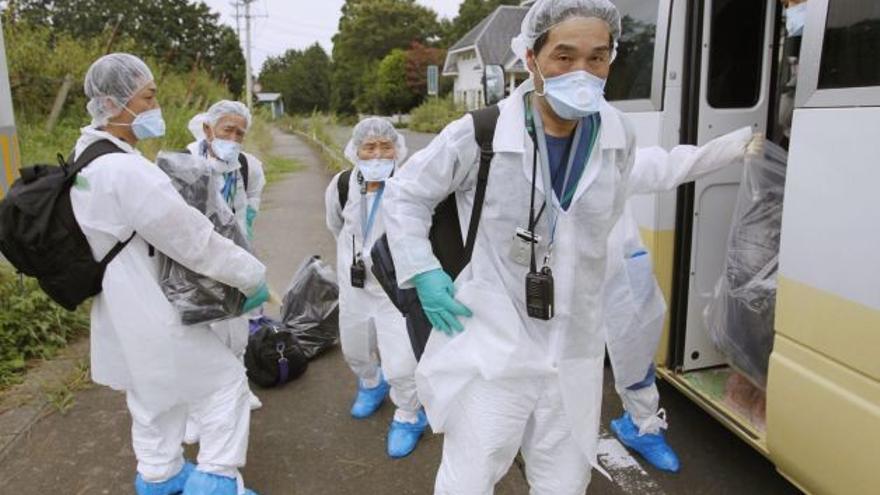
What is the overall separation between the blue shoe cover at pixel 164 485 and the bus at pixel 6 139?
288 centimetres

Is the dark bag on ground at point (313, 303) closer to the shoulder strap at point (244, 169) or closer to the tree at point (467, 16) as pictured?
the shoulder strap at point (244, 169)

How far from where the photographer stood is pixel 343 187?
3.72 m

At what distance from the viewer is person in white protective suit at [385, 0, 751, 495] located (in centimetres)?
196

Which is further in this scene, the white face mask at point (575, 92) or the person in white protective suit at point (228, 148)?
the person in white protective suit at point (228, 148)

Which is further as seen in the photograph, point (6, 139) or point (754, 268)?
point (6, 139)

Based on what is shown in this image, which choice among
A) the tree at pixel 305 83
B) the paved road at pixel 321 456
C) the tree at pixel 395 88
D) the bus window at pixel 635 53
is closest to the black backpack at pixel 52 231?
the paved road at pixel 321 456

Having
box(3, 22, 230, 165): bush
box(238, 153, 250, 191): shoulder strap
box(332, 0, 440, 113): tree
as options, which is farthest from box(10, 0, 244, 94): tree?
box(238, 153, 250, 191): shoulder strap

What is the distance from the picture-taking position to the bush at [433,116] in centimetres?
3259

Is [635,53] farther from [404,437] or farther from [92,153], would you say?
[92,153]

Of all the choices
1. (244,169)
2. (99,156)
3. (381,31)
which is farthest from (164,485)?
(381,31)

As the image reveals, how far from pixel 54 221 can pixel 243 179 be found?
189 cm

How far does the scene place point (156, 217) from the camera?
239 centimetres

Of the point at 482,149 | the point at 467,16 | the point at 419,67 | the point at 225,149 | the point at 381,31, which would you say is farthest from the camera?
the point at 381,31

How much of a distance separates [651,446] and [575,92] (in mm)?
1994
